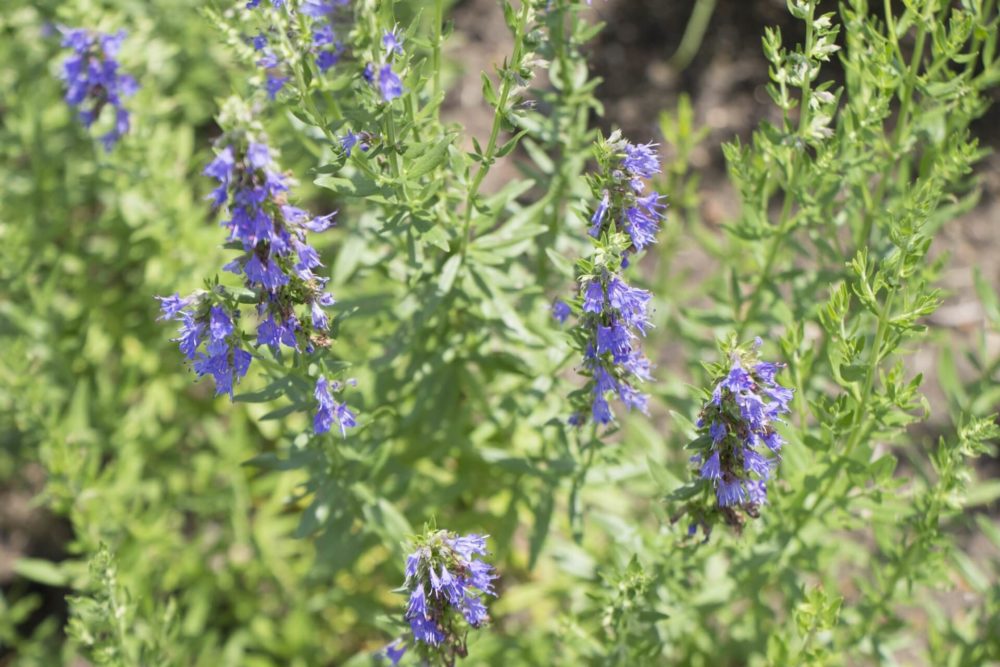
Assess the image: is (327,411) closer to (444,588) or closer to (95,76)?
(444,588)

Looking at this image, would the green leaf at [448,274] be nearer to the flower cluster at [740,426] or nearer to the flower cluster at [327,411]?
the flower cluster at [327,411]

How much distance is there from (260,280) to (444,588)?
1036 millimetres

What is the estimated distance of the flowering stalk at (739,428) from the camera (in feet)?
8.59

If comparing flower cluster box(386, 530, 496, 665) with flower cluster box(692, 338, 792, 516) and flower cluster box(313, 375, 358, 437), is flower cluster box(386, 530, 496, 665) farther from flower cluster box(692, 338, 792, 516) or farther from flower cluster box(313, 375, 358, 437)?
flower cluster box(692, 338, 792, 516)

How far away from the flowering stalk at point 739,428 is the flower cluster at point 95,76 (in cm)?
302

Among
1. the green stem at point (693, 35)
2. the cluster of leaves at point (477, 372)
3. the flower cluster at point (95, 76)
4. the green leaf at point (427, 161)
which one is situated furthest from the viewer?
the green stem at point (693, 35)

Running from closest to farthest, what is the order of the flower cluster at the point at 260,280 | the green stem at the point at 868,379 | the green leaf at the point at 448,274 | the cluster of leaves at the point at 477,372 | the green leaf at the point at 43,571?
the flower cluster at the point at 260,280
the green stem at the point at 868,379
the cluster of leaves at the point at 477,372
the green leaf at the point at 448,274
the green leaf at the point at 43,571

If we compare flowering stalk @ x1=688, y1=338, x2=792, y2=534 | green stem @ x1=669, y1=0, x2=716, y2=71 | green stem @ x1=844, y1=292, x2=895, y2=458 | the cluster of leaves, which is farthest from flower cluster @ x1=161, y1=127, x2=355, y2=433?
green stem @ x1=669, y1=0, x2=716, y2=71

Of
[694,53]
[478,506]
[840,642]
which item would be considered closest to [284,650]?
[478,506]

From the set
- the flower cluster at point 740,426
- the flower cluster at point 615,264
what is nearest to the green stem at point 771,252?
the flower cluster at point 615,264

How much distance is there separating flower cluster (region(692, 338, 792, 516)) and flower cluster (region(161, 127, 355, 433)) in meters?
1.16

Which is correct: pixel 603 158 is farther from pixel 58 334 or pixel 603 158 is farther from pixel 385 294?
pixel 58 334

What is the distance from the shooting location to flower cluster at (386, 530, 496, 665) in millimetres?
2701

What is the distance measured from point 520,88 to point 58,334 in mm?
3200
